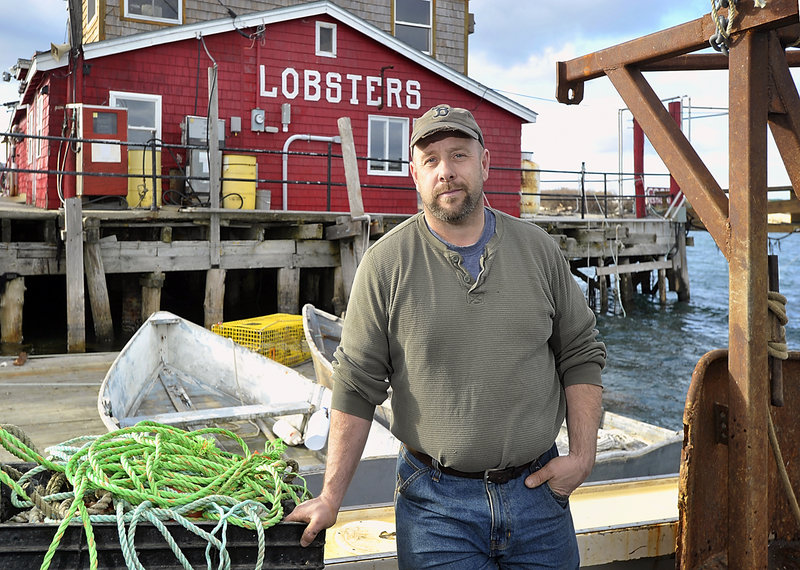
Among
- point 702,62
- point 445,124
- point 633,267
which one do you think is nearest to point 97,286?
point 702,62

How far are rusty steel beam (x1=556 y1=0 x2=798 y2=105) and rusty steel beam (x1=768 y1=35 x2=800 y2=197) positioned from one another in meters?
0.32

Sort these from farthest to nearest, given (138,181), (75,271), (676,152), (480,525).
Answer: (138,181) → (75,271) → (676,152) → (480,525)

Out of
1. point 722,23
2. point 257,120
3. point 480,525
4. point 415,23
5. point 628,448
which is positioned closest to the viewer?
point 480,525

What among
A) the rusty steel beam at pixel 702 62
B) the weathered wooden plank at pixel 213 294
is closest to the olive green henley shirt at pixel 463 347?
the rusty steel beam at pixel 702 62

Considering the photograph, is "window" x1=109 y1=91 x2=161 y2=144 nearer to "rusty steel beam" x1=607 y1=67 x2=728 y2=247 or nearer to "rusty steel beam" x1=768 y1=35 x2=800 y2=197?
"rusty steel beam" x1=607 y1=67 x2=728 y2=247

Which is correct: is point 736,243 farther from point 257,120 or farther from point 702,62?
point 257,120

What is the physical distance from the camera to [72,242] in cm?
1041

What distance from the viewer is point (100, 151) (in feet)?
41.9

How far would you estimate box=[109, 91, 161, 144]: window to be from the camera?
14440 mm

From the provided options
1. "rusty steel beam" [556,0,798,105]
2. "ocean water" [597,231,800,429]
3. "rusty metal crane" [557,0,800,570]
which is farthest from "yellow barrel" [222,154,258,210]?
"rusty metal crane" [557,0,800,570]

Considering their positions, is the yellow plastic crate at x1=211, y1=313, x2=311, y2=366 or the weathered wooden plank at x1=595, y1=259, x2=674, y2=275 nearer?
the yellow plastic crate at x1=211, y1=313, x2=311, y2=366

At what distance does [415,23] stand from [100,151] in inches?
404

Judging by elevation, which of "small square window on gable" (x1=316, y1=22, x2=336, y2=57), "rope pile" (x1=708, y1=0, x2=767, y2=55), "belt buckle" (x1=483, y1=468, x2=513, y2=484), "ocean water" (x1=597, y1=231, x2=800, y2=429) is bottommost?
"ocean water" (x1=597, y1=231, x2=800, y2=429)

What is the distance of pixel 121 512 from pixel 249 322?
818cm
